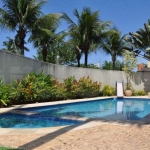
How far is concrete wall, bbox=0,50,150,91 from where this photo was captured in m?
12.7

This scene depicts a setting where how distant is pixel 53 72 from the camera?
54.2 ft

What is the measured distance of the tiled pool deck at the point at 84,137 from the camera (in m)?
4.64

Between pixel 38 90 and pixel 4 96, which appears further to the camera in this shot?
pixel 38 90

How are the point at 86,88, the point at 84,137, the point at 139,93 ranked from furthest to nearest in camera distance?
the point at 139,93 → the point at 86,88 → the point at 84,137

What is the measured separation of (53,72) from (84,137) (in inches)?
449

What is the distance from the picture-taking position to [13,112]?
9.27m

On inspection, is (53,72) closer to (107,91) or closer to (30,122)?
(107,91)

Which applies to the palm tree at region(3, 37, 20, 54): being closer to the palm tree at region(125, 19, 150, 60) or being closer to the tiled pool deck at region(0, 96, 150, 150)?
the palm tree at region(125, 19, 150, 60)

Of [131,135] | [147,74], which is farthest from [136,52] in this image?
[131,135]

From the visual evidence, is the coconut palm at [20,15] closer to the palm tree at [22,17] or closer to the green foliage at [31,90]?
the palm tree at [22,17]

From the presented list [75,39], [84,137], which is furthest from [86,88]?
[84,137]

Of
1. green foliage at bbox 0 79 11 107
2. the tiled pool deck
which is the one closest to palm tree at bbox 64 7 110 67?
green foliage at bbox 0 79 11 107

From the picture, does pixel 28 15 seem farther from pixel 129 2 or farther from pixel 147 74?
pixel 147 74

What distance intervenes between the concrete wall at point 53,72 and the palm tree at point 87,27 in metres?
2.94
